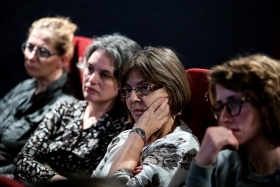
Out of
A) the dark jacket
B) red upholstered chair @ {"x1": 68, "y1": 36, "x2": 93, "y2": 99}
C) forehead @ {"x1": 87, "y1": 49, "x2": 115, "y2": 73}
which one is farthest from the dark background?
the dark jacket

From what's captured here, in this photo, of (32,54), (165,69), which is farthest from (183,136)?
(32,54)

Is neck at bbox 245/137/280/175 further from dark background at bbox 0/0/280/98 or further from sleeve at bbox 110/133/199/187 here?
dark background at bbox 0/0/280/98

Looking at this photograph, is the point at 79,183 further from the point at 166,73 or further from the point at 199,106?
the point at 199,106

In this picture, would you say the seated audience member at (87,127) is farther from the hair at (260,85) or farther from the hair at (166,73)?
the hair at (260,85)

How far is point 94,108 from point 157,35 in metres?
0.64

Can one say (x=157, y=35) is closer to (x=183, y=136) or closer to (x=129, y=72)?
(x=129, y=72)

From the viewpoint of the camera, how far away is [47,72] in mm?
2939

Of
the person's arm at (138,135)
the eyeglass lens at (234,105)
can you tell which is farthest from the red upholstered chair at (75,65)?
the eyeglass lens at (234,105)

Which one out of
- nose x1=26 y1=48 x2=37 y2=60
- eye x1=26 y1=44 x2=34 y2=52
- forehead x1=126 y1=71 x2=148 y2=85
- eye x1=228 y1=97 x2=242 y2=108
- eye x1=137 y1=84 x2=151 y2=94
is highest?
eye x1=228 y1=97 x2=242 y2=108

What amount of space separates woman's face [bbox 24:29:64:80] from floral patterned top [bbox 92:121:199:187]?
118 cm

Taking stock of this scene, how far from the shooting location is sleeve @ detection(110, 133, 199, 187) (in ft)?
5.83

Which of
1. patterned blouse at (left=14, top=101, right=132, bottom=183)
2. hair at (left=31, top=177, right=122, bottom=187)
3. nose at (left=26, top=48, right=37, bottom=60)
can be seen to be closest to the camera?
hair at (left=31, top=177, right=122, bottom=187)

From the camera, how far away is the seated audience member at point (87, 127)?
2.36 m

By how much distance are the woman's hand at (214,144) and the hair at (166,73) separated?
1.64 ft
